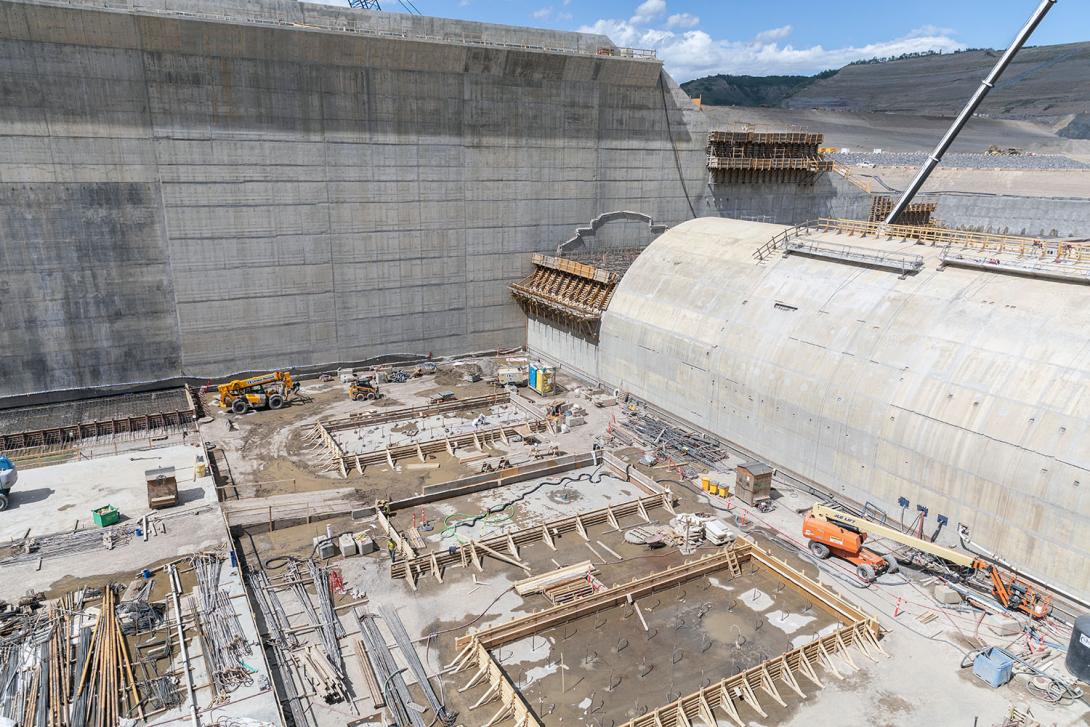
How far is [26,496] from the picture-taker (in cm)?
2647

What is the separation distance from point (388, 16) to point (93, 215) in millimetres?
18115

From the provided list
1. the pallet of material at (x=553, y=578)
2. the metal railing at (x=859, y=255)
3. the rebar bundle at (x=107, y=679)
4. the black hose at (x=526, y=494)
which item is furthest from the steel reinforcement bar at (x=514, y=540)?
the metal railing at (x=859, y=255)

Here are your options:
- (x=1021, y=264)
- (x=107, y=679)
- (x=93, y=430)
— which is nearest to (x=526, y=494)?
(x=107, y=679)

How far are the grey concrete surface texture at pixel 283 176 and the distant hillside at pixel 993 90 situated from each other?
11835cm

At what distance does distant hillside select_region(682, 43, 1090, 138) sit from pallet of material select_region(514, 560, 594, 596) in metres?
137

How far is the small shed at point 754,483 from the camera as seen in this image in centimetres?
2630

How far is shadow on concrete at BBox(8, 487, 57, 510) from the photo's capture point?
84.9 feet

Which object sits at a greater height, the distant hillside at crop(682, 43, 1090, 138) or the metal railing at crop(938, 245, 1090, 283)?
the distant hillside at crop(682, 43, 1090, 138)

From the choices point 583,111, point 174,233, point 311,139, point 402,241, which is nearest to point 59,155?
point 174,233

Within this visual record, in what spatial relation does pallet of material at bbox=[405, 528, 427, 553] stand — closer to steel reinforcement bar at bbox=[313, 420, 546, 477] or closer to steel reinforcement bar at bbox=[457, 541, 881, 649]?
steel reinforcement bar at bbox=[457, 541, 881, 649]

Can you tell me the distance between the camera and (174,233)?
35.5m

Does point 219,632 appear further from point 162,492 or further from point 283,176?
point 283,176

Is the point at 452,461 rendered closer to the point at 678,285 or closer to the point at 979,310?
the point at 678,285

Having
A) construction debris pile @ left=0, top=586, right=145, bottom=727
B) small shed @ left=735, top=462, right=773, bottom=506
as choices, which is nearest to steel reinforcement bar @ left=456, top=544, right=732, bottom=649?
small shed @ left=735, top=462, right=773, bottom=506
